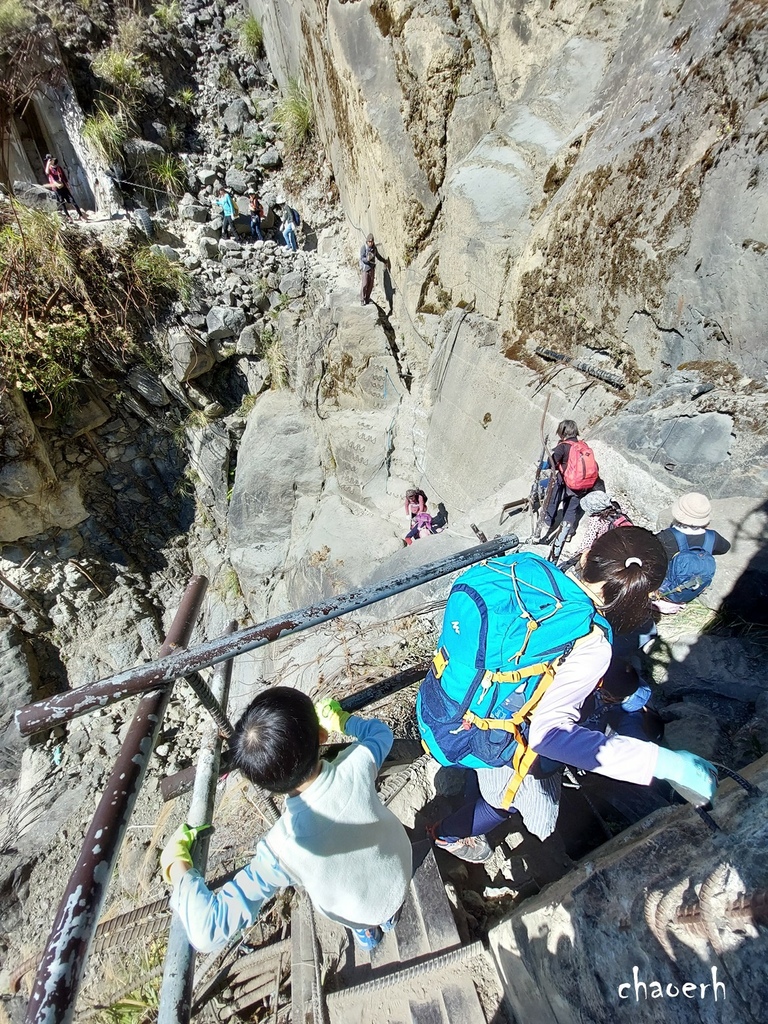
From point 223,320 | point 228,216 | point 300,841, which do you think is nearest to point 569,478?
point 300,841

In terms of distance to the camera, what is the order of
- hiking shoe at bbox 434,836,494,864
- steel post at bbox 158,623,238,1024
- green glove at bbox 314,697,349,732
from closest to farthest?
steel post at bbox 158,623,238,1024
green glove at bbox 314,697,349,732
hiking shoe at bbox 434,836,494,864

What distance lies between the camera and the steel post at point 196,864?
3.66ft

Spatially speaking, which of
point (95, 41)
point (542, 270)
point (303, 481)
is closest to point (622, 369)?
point (542, 270)

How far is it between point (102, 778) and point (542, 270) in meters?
8.70

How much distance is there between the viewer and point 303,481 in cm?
765

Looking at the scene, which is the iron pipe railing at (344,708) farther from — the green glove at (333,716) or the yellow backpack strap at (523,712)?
the yellow backpack strap at (523,712)

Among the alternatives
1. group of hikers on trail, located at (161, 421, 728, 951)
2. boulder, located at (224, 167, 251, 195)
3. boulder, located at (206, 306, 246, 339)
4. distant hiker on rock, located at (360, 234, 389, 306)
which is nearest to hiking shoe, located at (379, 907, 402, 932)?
group of hikers on trail, located at (161, 421, 728, 951)

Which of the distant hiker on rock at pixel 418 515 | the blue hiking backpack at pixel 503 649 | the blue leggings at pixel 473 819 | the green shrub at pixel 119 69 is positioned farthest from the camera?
the green shrub at pixel 119 69

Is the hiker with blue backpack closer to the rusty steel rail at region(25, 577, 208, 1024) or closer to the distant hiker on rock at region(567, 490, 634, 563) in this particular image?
the rusty steel rail at region(25, 577, 208, 1024)

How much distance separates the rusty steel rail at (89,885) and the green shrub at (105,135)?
377 inches

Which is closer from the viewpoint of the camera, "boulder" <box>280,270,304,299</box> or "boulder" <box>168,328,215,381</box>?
"boulder" <box>168,328,215,381</box>

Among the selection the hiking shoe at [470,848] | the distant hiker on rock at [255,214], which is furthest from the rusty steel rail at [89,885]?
the distant hiker on rock at [255,214]

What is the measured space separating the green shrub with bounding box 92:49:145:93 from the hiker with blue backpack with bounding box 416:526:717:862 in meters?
10.7

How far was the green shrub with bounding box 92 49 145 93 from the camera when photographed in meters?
7.59
